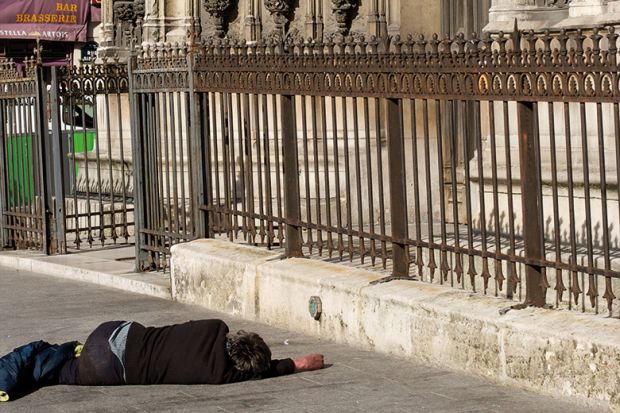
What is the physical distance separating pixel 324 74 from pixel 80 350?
2.72 metres

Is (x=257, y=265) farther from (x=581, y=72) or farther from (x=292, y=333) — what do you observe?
(x=581, y=72)

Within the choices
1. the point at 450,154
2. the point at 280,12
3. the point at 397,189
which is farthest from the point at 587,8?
the point at 280,12

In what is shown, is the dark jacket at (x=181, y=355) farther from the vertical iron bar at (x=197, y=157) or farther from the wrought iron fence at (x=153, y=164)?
the wrought iron fence at (x=153, y=164)

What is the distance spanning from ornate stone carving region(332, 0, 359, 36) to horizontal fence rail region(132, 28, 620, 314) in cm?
259

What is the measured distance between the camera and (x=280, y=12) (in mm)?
16766

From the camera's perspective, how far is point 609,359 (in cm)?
793

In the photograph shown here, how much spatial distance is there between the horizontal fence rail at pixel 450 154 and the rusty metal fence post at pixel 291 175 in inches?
0.4

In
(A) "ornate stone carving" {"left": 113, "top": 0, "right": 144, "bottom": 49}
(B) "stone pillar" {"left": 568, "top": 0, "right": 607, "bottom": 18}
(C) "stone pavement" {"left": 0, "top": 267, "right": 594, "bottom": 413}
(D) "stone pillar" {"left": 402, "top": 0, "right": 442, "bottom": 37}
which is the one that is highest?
(A) "ornate stone carving" {"left": 113, "top": 0, "right": 144, "bottom": 49}

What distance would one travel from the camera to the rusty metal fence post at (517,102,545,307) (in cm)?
891

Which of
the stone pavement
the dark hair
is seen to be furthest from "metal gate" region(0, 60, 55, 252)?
the dark hair

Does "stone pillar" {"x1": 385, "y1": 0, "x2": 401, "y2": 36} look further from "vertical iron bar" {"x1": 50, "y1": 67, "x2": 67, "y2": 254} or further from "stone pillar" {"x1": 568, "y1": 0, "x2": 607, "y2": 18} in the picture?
"stone pillar" {"x1": 568, "y1": 0, "x2": 607, "y2": 18}

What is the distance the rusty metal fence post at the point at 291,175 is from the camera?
11.4 metres

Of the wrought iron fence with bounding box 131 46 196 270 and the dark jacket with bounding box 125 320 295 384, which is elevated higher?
the wrought iron fence with bounding box 131 46 196 270

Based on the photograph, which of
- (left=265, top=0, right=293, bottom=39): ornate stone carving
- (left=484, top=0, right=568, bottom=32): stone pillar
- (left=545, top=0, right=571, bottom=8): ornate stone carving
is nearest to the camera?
(left=484, top=0, right=568, bottom=32): stone pillar
